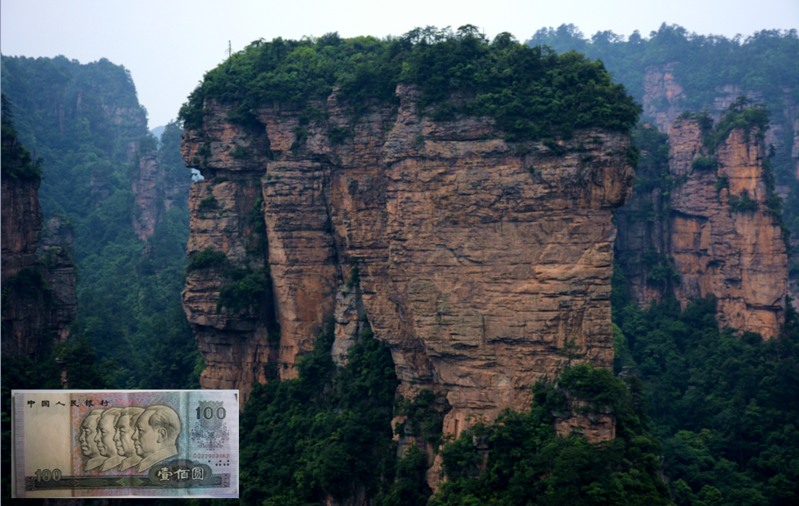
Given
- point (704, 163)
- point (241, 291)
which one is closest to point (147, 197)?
point (241, 291)

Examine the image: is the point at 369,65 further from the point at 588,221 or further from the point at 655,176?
the point at 655,176

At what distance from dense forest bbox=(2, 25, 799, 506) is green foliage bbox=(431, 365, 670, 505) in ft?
0.13

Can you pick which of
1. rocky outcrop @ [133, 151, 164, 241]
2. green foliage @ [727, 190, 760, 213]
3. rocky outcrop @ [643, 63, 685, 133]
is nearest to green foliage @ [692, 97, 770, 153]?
green foliage @ [727, 190, 760, 213]

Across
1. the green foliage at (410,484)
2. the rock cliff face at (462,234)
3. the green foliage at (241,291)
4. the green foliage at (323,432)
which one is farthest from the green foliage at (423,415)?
the green foliage at (241,291)

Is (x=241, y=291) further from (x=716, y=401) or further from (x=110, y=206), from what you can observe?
(x=110, y=206)

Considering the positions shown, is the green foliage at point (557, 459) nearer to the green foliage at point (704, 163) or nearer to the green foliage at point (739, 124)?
the green foliage at point (739, 124)

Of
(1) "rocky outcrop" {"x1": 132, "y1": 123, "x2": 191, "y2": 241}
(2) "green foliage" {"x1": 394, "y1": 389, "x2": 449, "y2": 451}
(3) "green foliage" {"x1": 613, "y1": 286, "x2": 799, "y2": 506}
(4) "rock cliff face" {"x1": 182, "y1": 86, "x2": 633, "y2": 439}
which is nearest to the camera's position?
(4) "rock cliff face" {"x1": 182, "y1": 86, "x2": 633, "y2": 439}

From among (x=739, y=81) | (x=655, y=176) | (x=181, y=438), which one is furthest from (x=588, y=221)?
(x=739, y=81)

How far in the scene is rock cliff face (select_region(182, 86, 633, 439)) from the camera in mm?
23125

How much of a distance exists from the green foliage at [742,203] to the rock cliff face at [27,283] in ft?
86.4

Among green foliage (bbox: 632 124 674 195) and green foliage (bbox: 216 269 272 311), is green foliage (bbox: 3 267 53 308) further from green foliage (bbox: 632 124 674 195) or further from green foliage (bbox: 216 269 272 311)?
green foliage (bbox: 632 124 674 195)

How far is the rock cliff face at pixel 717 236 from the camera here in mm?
36312

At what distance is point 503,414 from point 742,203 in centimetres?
1855

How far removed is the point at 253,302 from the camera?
29250mm
